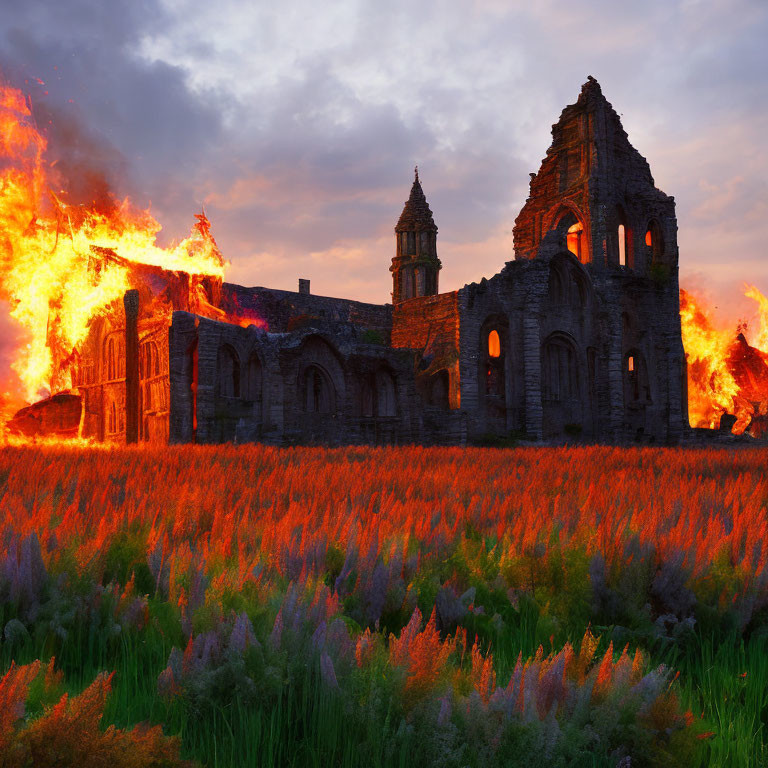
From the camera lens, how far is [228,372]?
79.9 feet

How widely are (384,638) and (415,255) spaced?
135ft

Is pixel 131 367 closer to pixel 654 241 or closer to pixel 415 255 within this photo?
pixel 415 255

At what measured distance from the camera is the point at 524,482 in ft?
21.6

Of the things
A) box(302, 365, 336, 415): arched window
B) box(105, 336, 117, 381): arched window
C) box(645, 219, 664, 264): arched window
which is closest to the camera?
box(302, 365, 336, 415): arched window

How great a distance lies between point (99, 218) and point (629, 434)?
101 ft

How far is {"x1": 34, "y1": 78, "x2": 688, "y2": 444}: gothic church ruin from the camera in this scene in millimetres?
23641

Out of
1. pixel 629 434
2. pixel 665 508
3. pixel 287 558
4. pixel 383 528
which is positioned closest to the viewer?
pixel 287 558

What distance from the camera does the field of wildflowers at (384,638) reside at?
1.59m

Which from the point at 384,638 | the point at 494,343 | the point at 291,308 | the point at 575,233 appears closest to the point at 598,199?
the point at 575,233

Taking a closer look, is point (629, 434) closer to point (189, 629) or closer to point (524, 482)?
point (524, 482)

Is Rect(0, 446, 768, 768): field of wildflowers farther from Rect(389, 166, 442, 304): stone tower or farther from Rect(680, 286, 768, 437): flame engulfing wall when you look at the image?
Rect(680, 286, 768, 437): flame engulfing wall

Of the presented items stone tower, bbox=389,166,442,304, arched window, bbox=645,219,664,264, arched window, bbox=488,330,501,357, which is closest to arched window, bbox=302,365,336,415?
arched window, bbox=488,330,501,357

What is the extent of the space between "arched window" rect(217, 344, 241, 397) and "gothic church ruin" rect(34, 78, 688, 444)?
55mm

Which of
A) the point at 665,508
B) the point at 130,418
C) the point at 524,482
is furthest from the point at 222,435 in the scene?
the point at 665,508
